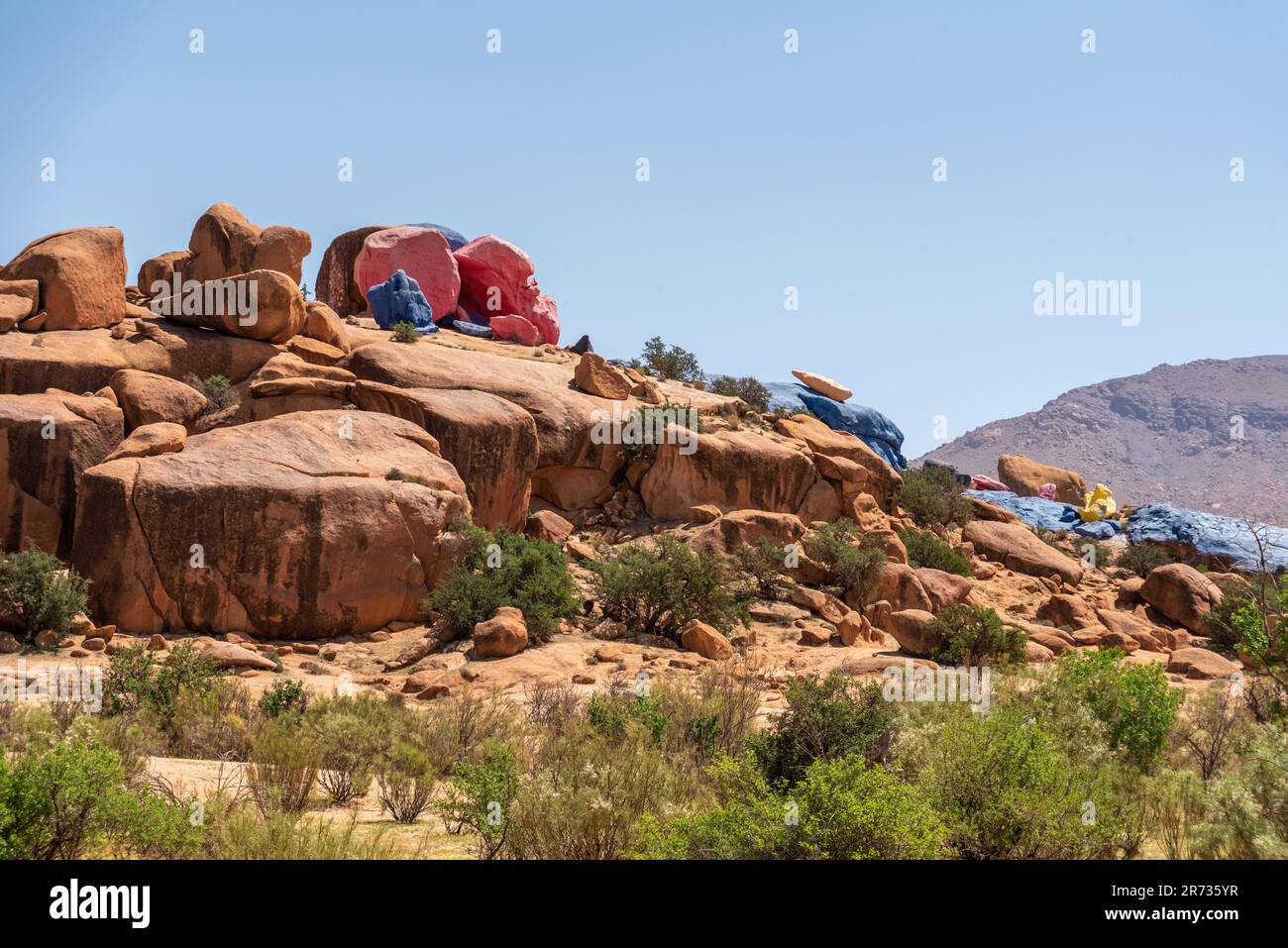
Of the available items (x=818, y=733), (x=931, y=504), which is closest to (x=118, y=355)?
(x=818, y=733)

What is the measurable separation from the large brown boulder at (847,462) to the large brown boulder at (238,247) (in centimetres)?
1253

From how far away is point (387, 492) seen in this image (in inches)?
583

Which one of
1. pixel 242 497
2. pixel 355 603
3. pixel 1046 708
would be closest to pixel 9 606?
pixel 242 497

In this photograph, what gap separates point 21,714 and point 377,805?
3.19 m

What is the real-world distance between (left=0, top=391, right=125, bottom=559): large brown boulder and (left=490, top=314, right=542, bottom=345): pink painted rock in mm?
18943

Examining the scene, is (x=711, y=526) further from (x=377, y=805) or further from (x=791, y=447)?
(x=377, y=805)

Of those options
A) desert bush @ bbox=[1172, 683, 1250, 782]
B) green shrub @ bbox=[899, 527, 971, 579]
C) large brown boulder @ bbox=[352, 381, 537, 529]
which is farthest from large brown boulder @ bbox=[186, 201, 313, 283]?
desert bush @ bbox=[1172, 683, 1250, 782]

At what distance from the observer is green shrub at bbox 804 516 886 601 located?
61.3 ft

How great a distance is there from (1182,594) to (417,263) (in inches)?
993

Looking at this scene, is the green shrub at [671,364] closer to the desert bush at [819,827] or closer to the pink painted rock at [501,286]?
the pink painted rock at [501,286]

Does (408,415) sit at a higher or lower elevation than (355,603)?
higher

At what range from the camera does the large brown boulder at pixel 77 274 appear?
61.3ft
